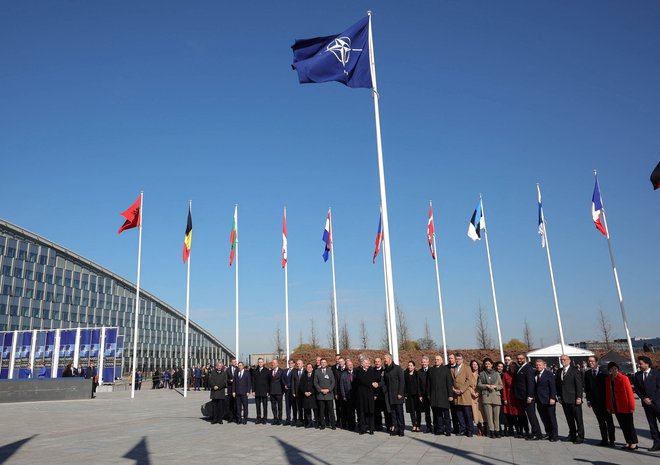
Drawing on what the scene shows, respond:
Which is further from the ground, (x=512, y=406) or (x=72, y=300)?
(x=72, y=300)

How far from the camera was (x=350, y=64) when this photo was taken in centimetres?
1380

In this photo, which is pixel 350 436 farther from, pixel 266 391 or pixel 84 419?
pixel 84 419

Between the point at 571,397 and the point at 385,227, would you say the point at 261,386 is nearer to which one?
the point at 385,227

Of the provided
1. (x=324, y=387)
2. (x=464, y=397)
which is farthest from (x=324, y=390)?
(x=464, y=397)

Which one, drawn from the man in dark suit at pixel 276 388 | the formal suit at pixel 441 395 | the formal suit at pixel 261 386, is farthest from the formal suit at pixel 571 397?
the formal suit at pixel 261 386

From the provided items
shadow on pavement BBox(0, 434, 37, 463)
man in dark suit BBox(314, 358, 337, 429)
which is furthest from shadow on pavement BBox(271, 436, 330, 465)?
shadow on pavement BBox(0, 434, 37, 463)

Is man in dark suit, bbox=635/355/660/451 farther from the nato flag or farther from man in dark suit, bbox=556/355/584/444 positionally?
the nato flag

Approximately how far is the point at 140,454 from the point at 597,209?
69.5 feet

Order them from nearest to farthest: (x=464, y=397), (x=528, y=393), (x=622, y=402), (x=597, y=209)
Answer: (x=622, y=402), (x=528, y=393), (x=464, y=397), (x=597, y=209)

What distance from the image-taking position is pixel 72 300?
79750 millimetres

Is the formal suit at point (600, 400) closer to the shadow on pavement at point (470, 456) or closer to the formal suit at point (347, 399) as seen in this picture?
the shadow on pavement at point (470, 456)

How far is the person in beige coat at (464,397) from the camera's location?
11.9 metres

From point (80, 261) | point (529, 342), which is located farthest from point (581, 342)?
point (80, 261)

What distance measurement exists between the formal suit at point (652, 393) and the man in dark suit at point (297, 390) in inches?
330
